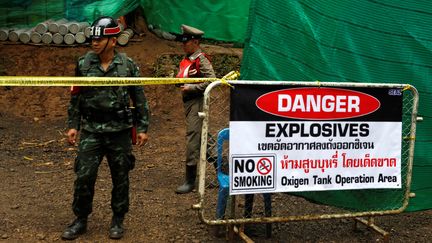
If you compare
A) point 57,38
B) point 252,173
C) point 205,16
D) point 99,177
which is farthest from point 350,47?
point 57,38

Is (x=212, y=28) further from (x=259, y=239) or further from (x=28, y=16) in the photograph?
(x=259, y=239)

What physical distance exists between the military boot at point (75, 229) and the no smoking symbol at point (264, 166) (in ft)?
5.48

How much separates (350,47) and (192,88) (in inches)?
78.9

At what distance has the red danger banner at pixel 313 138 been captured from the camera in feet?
15.9

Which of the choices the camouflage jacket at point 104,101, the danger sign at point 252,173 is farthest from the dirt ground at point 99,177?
the camouflage jacket at point 104,101

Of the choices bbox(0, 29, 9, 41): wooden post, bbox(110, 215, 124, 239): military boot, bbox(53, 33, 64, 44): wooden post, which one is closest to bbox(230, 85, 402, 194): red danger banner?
bbox(110, 215, 124, 239): military boot

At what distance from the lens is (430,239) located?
5680mm

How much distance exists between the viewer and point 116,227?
5410mm

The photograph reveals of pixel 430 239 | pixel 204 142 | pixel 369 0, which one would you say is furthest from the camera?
pixel 430 239

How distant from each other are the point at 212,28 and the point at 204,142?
27.7 ft

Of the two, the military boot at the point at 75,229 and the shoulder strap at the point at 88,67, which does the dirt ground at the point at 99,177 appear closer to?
the military boot at the point at 75,229

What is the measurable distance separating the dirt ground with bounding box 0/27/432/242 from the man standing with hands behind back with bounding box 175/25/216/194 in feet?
1.05

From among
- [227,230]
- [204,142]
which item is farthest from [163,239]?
[204,142]

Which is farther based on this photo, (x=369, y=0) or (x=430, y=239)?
(x=430, y=239)
